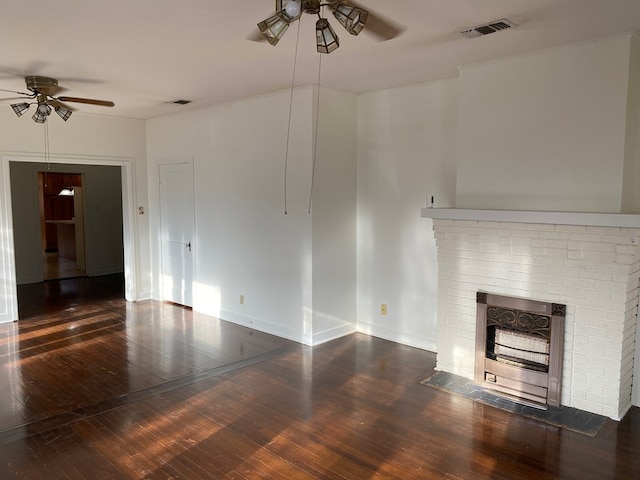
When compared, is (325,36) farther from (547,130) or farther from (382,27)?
(547,130)

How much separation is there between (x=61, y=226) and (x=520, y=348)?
9773mm

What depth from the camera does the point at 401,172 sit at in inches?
188

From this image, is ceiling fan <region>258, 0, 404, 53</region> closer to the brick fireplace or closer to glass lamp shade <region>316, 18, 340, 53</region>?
glass lamp shade <region>316, 18, 340, 53</region>

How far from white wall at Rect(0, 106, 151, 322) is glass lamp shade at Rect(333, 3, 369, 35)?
15.8 ft

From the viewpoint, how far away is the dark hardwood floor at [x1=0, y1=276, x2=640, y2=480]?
2805mm

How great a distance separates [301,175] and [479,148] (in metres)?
1.71

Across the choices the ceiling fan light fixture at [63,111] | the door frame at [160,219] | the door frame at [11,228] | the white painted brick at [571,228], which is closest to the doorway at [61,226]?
the door frame at [11,228]

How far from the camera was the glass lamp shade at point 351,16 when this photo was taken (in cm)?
234

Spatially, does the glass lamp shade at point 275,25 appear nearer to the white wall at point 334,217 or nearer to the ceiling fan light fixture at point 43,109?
the white wall at point 334,217

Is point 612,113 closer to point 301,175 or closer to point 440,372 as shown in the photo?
point 440,372

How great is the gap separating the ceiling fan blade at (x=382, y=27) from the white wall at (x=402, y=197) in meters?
1.40

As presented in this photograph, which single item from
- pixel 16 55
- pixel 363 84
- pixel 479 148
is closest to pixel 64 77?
pixel 16 55

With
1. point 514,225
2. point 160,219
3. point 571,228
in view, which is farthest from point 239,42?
point 160,219

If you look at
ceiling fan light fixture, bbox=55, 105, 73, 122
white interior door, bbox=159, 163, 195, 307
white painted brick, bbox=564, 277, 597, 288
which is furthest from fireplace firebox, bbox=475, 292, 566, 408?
ceiling fan light fixture, bbox=55, 105, 73, 122
